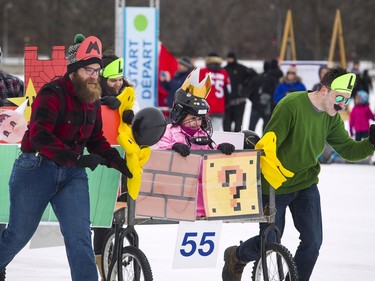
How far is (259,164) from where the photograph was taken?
577cm

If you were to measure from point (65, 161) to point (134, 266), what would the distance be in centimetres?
93

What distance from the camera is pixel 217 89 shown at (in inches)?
637

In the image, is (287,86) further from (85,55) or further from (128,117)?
(85,55)

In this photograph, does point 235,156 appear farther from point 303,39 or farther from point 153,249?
point 303,39

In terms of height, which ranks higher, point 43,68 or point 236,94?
point 43,68

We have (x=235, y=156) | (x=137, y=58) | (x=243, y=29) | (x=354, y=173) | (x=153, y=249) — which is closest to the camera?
(x=235, y=156)

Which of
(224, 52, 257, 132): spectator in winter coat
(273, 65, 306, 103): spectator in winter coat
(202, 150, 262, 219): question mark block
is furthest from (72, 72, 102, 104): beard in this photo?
(273, 65, 306, 103): spectator in winter coat

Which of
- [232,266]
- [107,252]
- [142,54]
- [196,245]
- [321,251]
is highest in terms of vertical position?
[142,54]

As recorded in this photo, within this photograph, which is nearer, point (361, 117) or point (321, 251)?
point (321, 251)

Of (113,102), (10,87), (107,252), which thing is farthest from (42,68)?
(107,252)

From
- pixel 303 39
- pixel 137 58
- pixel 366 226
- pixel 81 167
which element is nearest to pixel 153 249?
pixel 366 226

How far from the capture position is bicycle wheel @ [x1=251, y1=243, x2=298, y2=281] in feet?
18.2

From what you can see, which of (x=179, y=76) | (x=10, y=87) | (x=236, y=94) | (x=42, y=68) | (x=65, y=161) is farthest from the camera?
(x=236, y=94)

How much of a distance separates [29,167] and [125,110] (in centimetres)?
83
